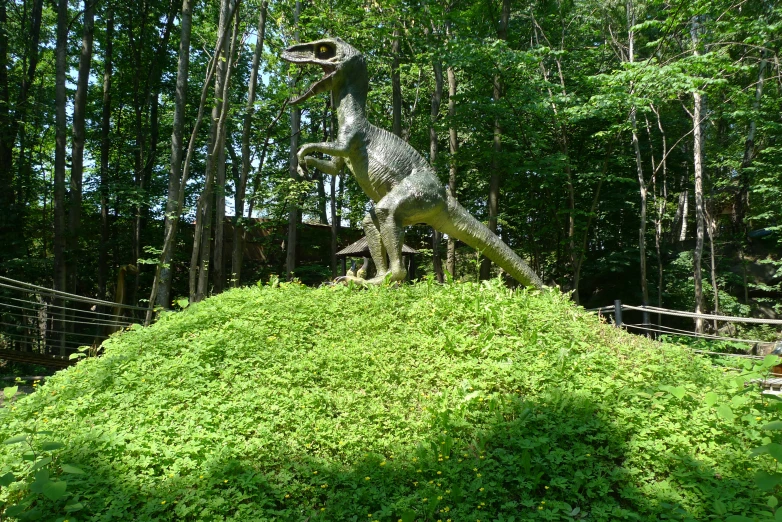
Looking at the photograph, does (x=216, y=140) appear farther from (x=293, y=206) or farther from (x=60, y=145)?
(x=60, y=145)

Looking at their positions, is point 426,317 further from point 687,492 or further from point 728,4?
point 728,4

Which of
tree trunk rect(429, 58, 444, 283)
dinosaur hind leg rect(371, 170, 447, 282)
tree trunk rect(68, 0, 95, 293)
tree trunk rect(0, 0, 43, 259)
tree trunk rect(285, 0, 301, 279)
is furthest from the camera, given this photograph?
tree trunk rect(285, 0, 301, 279)

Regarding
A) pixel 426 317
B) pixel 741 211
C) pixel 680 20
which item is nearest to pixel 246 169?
pixel 426 317

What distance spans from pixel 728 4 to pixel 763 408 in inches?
456

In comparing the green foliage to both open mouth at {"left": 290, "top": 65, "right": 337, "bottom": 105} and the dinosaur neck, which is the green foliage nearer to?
the dinosaur neck

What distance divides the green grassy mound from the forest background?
538cm

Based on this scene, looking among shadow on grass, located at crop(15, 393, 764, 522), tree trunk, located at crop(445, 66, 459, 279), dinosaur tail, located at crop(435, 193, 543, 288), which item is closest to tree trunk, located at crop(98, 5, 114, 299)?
tree trunk, located at crop(445, 66, 459, 279)

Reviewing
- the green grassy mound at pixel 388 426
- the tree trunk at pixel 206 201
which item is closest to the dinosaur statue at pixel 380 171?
the green grassy mound at pixel 388 426

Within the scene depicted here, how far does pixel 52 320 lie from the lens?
30.9 ft

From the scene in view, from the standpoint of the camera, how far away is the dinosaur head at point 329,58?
239 inches

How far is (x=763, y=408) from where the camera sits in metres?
3.40

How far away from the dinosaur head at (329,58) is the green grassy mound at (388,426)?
2931mm

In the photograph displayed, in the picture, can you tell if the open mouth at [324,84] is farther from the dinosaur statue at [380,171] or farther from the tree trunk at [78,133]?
the tree trunk at [78,133]

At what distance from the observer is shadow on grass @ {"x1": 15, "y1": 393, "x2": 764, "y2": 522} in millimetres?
2816
